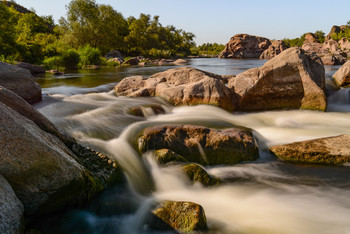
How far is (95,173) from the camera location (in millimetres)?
3451

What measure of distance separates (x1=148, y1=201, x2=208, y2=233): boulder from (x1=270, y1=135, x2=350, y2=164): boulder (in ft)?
8.43

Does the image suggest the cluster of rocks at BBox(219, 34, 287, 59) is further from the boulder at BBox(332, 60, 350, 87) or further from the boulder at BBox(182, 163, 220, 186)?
the boulder at BBox(182, 163, 220, 186)

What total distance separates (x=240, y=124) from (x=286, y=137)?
1.24 metres

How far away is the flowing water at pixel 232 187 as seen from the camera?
2910 millimetres

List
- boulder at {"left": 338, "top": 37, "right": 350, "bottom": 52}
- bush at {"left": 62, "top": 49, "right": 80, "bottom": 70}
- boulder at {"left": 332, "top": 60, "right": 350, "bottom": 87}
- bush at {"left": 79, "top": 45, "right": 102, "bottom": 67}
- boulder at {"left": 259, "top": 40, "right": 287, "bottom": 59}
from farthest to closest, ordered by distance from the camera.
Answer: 1. boulder at {"left": 259, "top": 40, "right": 287, "bottom": 59}
2. boulder at {"left": 338, "top": 37, "right": 350, "bottom": 52}
3. bush at {"left": 79, "top": 45, "right": 102, "bottom": 67}
4. bush at {"left": 62, "top": 49, "right": 80, "bottom": 70}
5. boulder at {"left": 332, "top": 60, "right": 350, "bottom": 87}

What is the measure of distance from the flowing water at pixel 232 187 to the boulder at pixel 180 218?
0.17 metres

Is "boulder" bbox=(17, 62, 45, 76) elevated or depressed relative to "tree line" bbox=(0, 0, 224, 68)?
depressed

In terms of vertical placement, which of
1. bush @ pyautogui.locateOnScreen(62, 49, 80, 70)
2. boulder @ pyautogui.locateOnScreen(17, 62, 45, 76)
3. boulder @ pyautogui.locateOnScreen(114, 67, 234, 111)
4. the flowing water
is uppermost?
bush @ pyautogui.locateOnScreen(62, 49, 80, 70)

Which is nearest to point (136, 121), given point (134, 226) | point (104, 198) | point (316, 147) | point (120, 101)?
point (120, 101)

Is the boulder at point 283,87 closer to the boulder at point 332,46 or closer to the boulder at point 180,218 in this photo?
the boulder at point 180,218

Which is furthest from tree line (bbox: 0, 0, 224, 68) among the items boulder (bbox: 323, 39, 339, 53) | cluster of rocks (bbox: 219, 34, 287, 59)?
boulder (bbox: 323, 39, 339, 53)

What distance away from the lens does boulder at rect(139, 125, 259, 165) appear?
4.38 meters

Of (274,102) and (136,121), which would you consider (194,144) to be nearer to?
(136,121)

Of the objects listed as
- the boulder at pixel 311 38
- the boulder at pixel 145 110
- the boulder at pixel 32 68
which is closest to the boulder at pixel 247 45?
the boulder at pixel 311 38
